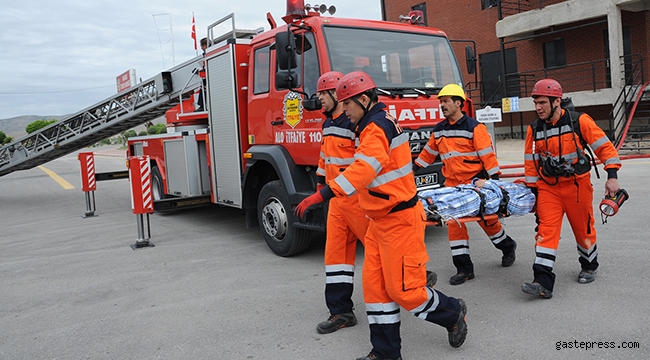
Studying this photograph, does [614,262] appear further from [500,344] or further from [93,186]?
[93,186]

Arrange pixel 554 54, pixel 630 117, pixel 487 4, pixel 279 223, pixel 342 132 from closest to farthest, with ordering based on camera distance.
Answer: pixel 342 132 → pixel 279 223 → pixel 630 117 → pixel 554 54 → pixel 487 4

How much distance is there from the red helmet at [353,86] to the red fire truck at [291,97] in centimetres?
216

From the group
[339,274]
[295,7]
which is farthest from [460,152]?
[295,7]

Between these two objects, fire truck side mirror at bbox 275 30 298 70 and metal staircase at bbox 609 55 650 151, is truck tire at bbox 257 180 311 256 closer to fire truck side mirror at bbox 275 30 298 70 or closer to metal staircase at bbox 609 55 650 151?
fire truck side mirror at bbox 275 30 298 70

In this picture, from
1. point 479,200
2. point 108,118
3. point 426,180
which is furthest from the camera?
point 108,118

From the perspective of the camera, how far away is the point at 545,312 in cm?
417

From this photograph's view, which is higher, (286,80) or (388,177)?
(286,80)

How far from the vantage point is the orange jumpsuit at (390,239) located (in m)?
3.32

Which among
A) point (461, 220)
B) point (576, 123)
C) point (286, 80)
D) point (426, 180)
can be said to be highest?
point (286, 80)

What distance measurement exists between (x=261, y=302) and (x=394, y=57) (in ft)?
10.1

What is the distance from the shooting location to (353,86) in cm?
343

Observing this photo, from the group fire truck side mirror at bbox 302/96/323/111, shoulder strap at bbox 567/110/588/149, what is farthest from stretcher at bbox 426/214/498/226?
fire truck side mirror at bbox 302/96/323/111

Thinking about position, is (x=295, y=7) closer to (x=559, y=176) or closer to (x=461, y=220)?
(x=461, y=220)

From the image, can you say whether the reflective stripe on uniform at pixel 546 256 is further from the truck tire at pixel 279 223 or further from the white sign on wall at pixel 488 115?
the white sign on wall at pixel 488 115
